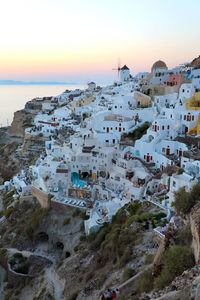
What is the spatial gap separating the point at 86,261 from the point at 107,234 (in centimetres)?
208

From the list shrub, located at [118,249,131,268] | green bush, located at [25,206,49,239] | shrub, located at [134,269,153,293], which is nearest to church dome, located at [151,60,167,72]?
green bush, located at [25,206,49,239]

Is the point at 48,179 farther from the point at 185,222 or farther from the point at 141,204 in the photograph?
the point at 185,222

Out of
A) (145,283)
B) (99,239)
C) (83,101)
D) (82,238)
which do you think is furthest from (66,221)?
(83,101)

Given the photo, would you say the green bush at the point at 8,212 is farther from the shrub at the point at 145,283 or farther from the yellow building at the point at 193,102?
the yellow building at the point at 193,102

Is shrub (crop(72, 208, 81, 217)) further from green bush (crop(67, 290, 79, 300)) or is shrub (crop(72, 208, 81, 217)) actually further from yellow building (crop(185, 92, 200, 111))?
yellow building (crop(185, 92, 200, 111))

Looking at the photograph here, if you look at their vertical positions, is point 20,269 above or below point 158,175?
below

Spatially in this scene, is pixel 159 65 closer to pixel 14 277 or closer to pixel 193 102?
pixel 193 102

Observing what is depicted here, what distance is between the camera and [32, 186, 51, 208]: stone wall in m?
23.5

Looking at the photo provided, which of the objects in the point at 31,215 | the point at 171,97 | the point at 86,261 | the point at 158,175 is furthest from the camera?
the point at 171,97

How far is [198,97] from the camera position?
27.0m

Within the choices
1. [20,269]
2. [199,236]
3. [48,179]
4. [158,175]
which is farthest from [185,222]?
[48,179]

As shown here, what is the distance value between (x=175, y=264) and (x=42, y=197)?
666 inches

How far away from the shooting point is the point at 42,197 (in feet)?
79.9

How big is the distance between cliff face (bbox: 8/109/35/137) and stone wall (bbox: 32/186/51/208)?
26070 millimetres
